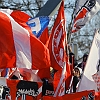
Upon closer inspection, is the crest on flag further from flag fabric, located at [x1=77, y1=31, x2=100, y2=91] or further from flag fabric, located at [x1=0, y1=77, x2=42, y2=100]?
flag fabric, located at [x1=0, y1=77, x2=42, y2=100]

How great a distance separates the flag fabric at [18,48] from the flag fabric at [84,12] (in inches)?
107

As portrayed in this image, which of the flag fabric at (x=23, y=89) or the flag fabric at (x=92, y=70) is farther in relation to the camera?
the flag fabric at (x=92, y=70)

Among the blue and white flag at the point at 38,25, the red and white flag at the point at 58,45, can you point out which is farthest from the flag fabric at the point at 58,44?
the blue and white flag at the point at 38,25

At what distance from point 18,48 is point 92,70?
53.6 inches

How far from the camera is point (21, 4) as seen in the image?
2305 centimetres

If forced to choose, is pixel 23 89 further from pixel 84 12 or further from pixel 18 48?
pixel 84 12

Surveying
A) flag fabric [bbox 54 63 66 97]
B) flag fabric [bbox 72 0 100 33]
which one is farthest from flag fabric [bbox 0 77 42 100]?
flag fabric [bbox 72 0 100 33]

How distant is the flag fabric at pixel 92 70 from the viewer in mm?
7328

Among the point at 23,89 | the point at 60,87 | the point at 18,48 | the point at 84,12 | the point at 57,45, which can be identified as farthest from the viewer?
the point at 84,12

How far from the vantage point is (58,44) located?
8.53m

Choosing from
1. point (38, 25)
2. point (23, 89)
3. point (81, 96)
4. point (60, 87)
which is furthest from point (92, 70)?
point (38, 25)

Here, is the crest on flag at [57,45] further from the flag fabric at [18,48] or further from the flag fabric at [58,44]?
the flag fabric at [18,48]

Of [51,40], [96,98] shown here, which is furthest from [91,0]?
[96,98]

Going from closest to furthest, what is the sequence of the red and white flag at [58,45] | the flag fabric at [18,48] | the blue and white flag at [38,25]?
the flag fabric at [18,48], the red and white flag at [58,45], the blue and white flag at [38,25]
